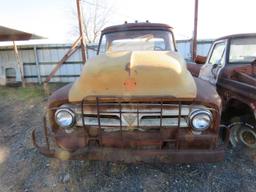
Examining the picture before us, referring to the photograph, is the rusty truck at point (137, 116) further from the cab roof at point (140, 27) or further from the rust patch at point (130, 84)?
the cab roof at point (140, 27)

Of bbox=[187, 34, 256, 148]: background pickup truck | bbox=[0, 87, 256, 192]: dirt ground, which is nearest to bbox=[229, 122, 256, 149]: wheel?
bbox=[187, 34, 256, 148]: background pickup truck

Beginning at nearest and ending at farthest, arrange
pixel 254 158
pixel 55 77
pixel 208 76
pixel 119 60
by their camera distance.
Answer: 1. pixel 119 60
2. pixel 254 158
3. pixel 208 76
4. pixel 55 77

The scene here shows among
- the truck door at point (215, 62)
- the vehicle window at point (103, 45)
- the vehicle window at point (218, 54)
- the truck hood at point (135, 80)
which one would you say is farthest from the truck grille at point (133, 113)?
the vehicle window at point (218, 54)

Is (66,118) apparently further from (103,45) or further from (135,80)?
(103,45)

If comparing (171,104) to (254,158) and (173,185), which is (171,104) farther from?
(254,158)

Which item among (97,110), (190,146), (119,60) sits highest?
(119,60)

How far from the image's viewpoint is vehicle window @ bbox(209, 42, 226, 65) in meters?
4.26

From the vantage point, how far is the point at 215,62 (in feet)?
14.9

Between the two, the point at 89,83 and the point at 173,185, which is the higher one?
the point at 89,83

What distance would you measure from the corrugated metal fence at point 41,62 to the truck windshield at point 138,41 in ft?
20.7

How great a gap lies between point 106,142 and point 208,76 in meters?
3.14

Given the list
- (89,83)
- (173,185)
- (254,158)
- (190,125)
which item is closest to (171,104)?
(190,125)

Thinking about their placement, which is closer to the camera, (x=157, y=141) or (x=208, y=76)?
(x=157, y=141)

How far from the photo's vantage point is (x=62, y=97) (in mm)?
2578
